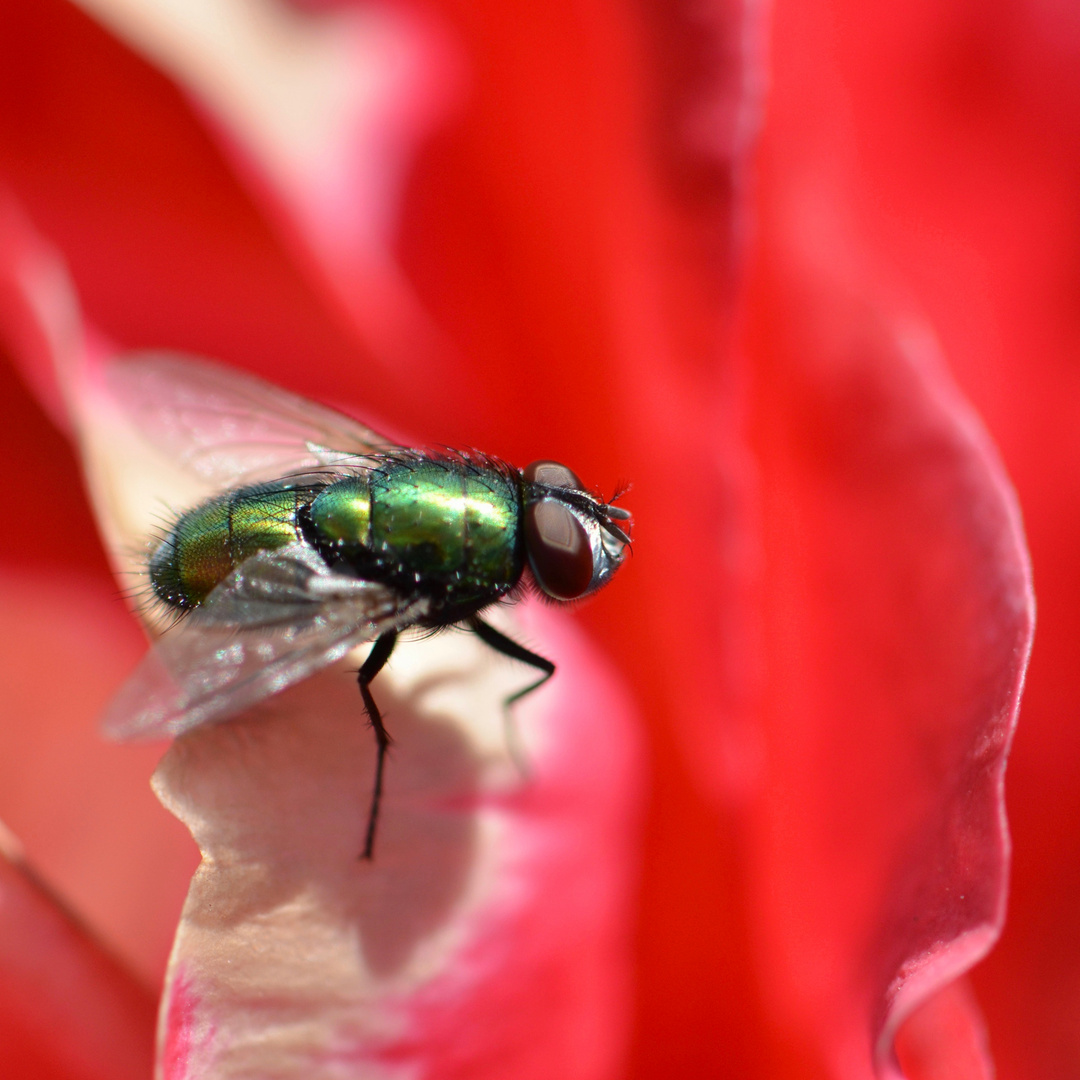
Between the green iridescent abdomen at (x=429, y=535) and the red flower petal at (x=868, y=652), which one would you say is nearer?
the red flower petal at (x=868, y=652)

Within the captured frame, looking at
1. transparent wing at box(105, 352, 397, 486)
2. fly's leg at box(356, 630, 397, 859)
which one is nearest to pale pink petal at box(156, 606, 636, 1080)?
fly's leg at box(356, 630, 397, 859)

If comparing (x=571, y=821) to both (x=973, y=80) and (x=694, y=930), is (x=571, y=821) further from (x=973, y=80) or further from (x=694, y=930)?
(x=973, y=80)

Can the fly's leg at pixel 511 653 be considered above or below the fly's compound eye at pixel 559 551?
below

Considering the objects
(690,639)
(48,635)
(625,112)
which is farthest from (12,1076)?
(625,112)

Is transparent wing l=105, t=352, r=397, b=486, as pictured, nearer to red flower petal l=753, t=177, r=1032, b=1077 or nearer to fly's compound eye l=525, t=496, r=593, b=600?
fly's compound eye l=525, t=496, r=593, b=600

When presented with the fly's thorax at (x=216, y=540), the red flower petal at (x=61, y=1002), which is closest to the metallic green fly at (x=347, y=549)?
the fly's thorax at (x=216, y=540)

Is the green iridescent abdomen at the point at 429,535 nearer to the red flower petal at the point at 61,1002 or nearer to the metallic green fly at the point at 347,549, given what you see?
the metallic green fly at the point at 347,549

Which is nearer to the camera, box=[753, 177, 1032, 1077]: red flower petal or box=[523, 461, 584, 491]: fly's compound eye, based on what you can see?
box=[753, 177, 1032, 1077]: red flower petal
